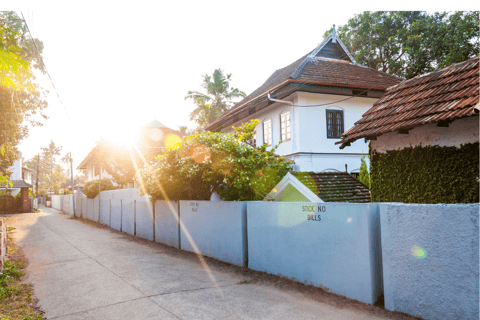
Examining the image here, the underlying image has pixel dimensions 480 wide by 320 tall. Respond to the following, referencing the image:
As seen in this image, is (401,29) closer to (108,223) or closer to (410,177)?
(410,177)

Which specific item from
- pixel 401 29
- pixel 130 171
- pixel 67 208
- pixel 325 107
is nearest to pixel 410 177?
pixel 325 107

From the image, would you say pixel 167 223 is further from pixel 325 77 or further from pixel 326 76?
pixel 326 76

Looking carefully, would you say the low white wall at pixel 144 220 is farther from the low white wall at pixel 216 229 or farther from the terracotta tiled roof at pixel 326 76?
the terracotta tiled roof at pixel 326 76

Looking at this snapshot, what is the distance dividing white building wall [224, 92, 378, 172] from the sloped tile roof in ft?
15.8

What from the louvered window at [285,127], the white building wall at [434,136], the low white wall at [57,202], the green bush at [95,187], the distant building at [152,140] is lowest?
the low white wall at [57,202]

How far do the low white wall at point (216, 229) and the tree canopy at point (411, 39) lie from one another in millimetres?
19527

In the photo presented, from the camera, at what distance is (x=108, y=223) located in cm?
2312

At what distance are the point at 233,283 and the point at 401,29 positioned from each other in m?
25.3

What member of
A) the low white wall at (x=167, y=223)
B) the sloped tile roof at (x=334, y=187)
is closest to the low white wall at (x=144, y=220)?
the low white wall at (x=167, y=223)

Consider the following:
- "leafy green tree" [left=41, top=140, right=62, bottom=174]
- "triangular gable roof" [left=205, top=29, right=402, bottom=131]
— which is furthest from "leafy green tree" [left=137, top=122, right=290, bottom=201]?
"leafy green tree" [left=41, top=140, right=62, bottom=174]

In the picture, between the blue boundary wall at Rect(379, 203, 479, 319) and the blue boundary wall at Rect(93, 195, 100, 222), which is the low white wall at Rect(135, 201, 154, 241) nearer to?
the blue boundary wall at Rect(93, 195, 100, 222)

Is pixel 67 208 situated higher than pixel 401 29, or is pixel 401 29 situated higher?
pixel 401 29

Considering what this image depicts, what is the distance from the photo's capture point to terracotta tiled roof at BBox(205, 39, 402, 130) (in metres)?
17.5

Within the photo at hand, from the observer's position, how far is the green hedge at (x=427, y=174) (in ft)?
25.7
